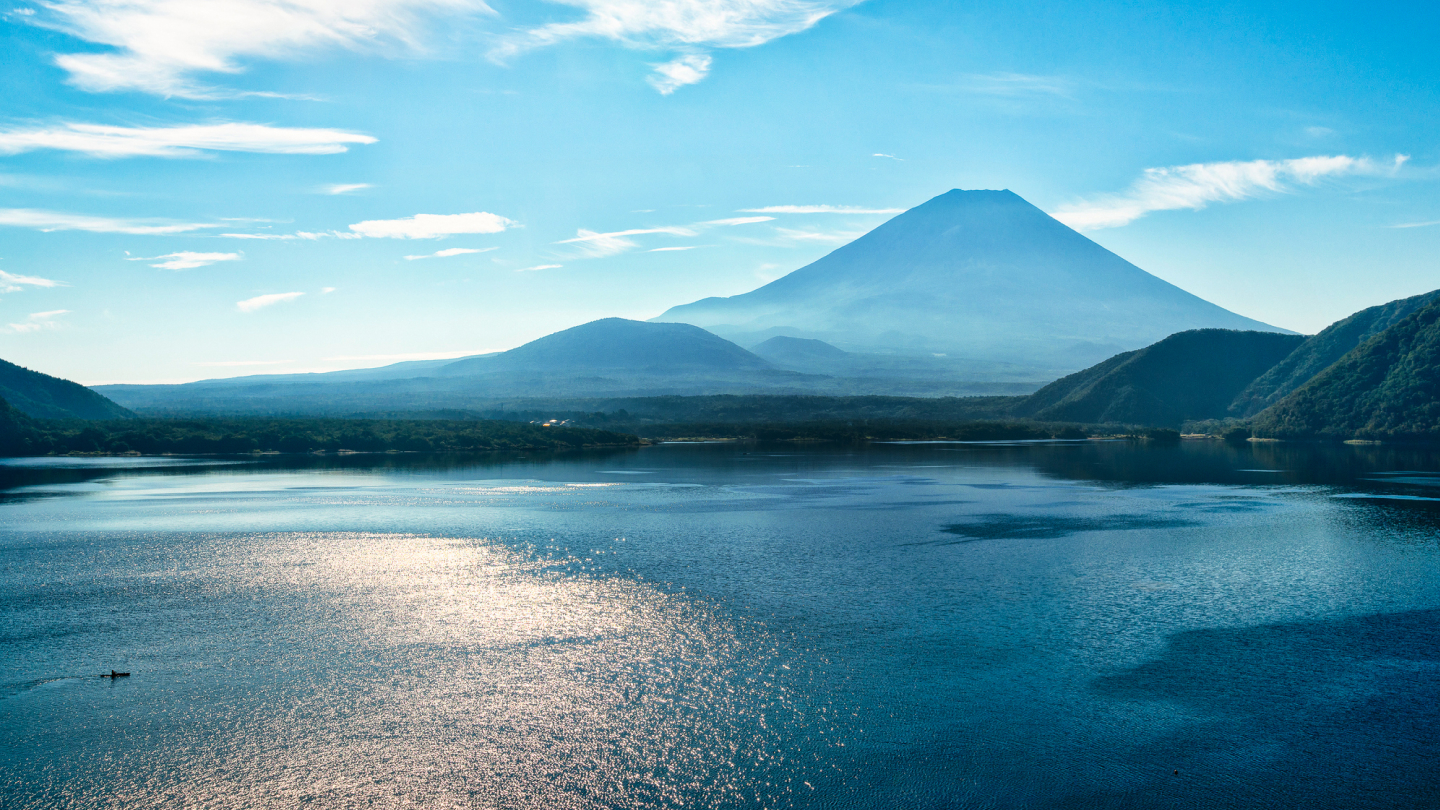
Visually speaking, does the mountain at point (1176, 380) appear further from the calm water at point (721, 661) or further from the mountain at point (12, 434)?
the mountain at point (12, 434)

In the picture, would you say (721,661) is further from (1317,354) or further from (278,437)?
(1317,354)

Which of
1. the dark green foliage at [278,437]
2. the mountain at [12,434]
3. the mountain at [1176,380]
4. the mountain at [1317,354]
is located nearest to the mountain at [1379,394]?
the mountain at [1317,354]

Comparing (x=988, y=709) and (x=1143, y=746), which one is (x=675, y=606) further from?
(x=1143, y=746)

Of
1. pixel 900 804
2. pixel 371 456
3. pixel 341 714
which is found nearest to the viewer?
pixel 900 804

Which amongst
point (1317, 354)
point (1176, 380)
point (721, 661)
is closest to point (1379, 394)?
point (1317, 354)

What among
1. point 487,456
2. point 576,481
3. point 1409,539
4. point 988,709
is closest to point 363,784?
point 988,709
